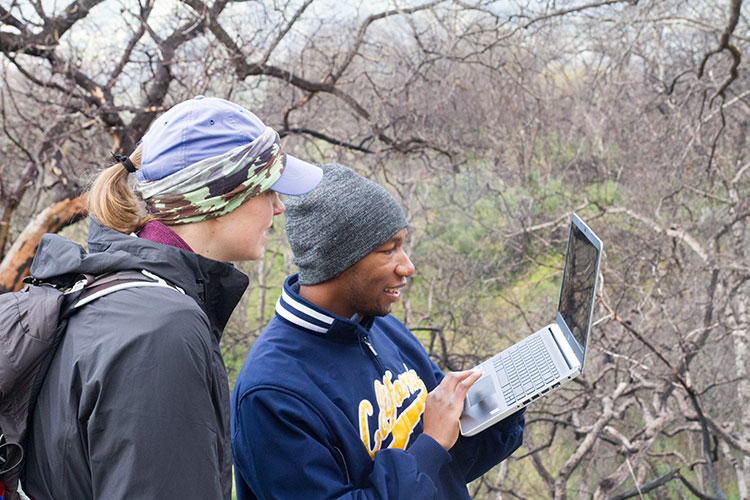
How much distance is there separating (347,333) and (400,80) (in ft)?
16.1

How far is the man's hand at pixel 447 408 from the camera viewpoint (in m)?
1.67

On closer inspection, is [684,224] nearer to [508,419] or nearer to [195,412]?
[508,419]

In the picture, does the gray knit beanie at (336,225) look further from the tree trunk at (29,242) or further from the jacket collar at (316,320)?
the tree trunk at (29,242)

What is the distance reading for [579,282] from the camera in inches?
81.7

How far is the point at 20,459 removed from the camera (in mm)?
1105

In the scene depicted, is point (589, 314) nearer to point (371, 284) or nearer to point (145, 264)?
point (371, 284)

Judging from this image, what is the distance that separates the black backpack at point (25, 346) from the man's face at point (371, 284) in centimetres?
79

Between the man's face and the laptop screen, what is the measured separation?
48 cm

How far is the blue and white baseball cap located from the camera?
1.35 metres

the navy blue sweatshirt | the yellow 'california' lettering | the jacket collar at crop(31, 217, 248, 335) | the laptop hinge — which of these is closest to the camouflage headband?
the jacket collar at crop(31, 217, 248, 335)

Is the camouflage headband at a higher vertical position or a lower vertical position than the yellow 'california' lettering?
higher

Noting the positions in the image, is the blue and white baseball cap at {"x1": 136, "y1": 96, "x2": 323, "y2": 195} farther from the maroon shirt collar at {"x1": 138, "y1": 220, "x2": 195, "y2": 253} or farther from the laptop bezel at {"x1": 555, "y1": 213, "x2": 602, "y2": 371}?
the laptop bezel at {"x1": 555, "y1": 213, "x2": 602, "y2": 371}

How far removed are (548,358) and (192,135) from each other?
1169 millimetres

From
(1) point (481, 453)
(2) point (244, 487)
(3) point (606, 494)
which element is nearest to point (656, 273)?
(3) point (606, 494)
